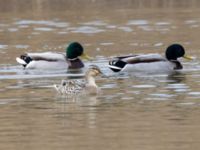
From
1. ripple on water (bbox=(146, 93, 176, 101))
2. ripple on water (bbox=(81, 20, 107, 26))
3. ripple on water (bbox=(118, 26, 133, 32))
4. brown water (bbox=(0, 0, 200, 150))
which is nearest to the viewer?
brown water (bbox=(0, 0, 200, 150))

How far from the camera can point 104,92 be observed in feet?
55.5

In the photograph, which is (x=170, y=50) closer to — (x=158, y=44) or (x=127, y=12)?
(x=158, y=44)

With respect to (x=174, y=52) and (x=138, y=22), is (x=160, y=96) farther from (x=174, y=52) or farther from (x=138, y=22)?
(x=138, y=22)

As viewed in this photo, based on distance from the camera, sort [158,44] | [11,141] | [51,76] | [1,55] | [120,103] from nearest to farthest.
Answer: [11,141]
[120,103]
[51,76]
[1,55]
[158,44]

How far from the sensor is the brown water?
12.4 meters

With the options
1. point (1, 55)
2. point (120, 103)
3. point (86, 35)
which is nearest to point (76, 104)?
point (120, 103)

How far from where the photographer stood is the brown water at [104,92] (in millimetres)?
12406

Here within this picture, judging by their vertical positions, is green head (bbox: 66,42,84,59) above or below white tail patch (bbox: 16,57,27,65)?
above

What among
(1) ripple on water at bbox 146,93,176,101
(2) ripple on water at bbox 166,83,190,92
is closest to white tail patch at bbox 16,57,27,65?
(2) ripple on water at bbox 166,83,190,92

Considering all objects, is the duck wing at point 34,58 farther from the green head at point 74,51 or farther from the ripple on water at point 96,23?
the ripple on water at point 96,23

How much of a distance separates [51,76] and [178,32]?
9006mm

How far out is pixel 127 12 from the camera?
34.9 metres

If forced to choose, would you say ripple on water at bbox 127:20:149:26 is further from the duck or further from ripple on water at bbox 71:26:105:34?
the duck

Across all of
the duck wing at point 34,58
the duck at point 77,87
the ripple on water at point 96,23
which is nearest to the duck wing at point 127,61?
the duck wing at point 34,58
